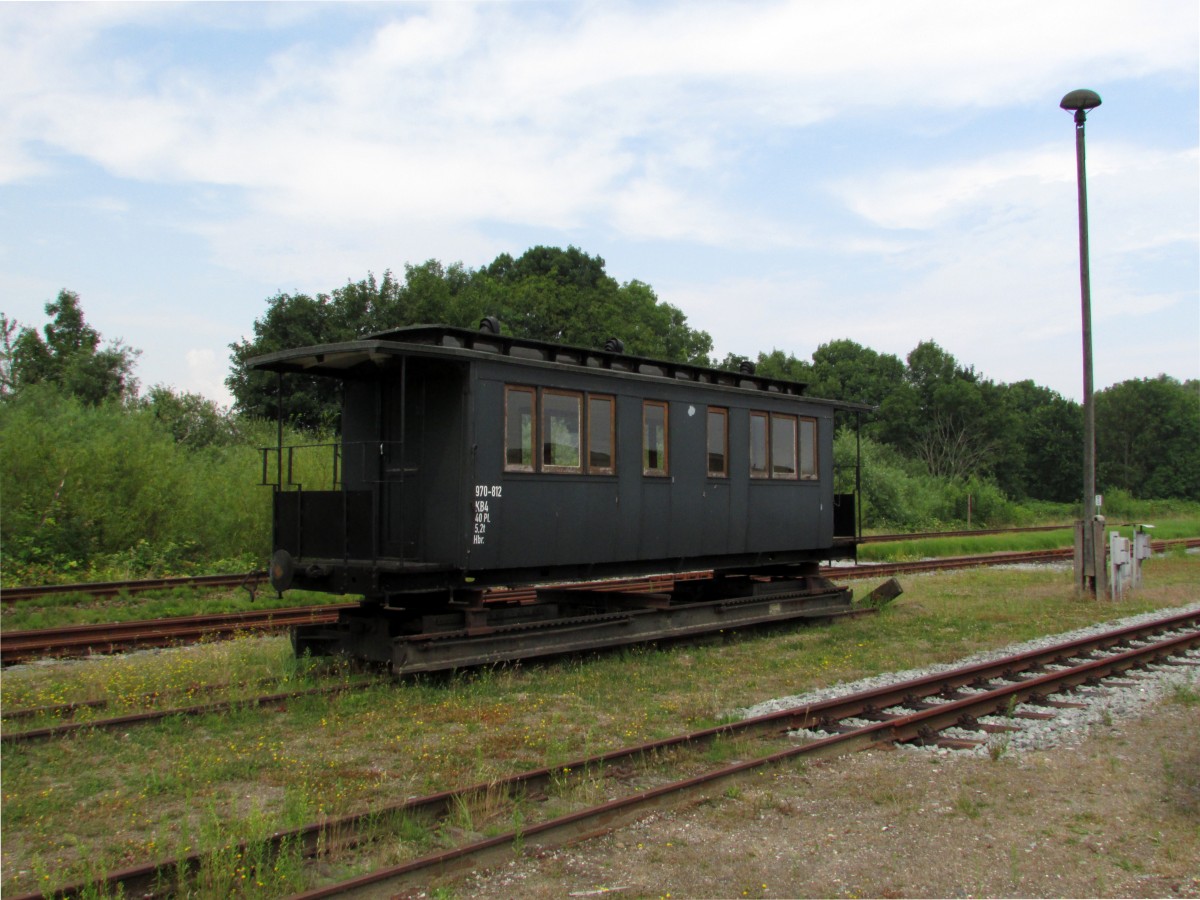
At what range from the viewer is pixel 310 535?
1027 cm

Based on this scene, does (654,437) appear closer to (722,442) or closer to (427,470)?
(722,442)

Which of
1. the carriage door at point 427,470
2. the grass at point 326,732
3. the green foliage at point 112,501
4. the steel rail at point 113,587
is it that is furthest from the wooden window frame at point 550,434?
the green foliage at point 112,501

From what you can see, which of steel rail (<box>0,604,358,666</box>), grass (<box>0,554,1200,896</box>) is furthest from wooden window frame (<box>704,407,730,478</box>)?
steel rail (<box>0,604,358,666</box>)

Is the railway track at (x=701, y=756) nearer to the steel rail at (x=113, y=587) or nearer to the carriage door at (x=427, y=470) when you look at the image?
the carriage door at (x=427, y=470)

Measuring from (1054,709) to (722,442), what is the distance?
18.0ft

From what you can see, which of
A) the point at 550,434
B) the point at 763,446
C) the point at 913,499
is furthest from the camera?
the point at 913,499

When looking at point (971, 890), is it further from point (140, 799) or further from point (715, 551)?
point (715, 551)

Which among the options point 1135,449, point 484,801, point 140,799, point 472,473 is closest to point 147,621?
point 472,473

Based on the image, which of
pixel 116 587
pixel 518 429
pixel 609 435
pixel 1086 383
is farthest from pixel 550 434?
pixel 1086 383

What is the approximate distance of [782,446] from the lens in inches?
557

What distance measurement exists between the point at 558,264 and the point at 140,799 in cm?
5451

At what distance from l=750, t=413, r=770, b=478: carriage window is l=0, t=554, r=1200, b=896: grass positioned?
2.26 meters

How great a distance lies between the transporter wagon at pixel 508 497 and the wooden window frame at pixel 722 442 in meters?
0.03

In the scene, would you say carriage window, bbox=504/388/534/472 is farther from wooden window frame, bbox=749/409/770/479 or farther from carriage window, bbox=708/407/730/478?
wooden window frame, bbox=749/409/770/479
